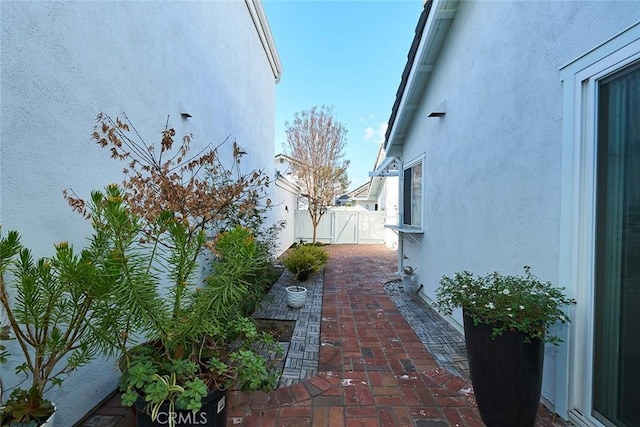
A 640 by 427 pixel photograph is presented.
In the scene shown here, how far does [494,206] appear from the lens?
10.9 ft

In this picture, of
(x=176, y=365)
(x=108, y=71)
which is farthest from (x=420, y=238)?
(x=108, y=71)

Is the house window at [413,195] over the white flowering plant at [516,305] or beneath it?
over

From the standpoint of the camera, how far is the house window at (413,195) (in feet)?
20.2

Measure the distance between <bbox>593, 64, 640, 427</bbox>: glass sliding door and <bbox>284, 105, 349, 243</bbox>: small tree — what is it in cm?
1335

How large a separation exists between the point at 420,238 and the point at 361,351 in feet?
9.84

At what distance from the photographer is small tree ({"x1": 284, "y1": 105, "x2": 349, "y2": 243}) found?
1562 cm

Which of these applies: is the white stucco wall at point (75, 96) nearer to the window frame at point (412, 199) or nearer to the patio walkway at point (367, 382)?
the patio walkway at point (367, 382)

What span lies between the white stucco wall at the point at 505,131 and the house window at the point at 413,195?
1.04 metres

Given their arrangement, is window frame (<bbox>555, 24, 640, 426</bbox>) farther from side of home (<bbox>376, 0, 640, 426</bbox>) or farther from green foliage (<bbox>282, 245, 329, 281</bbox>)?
green foliage (<bbox>282, 245, 329, 281</bbox>)

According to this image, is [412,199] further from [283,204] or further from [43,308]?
[283,204]

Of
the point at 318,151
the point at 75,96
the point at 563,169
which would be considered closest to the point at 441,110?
the point at 563,169

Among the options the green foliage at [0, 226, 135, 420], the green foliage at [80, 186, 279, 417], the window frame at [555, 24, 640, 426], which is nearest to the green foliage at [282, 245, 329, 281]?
the green foliage at [80, 186, 279, 417]

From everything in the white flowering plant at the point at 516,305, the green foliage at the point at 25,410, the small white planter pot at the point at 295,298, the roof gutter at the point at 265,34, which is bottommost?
the small white planter pot at the point at 295,298

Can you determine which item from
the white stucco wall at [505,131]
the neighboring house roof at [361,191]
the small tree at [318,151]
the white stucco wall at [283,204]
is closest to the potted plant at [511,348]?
the white stucco wall at [505,131]
